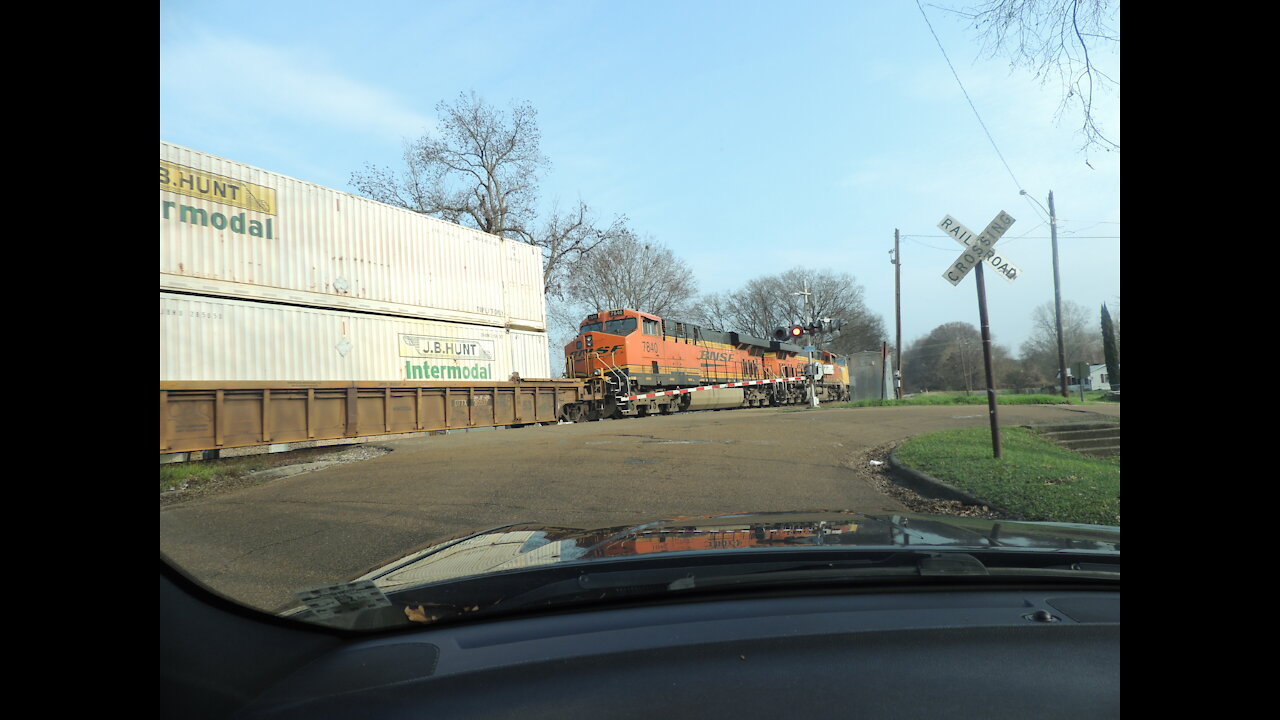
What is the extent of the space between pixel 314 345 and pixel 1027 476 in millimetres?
13386

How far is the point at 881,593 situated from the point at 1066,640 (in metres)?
0.48

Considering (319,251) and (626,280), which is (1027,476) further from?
(626,280)

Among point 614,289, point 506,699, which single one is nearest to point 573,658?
point 506,699

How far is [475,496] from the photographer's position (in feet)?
22.4

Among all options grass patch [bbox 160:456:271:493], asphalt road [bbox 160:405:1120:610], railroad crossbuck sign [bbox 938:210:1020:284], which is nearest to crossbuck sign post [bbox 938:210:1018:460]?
railroad crossbuck sign [bbox 938:210:1020:284]

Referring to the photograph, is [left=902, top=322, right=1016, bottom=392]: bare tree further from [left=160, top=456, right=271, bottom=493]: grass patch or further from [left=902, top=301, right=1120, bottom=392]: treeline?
[left=160, top=456, right=271, bottom=493]: grass patch

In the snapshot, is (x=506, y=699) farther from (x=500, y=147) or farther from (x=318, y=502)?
(x=500, y=147)

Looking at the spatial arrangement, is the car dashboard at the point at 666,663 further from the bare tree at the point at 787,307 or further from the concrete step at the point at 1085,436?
the bare tree at the point at 787,307

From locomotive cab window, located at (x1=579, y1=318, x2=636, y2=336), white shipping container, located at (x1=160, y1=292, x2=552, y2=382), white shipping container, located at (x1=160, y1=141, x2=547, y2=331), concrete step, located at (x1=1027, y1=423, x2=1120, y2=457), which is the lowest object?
concrete step, located at (x1=1027, y1=423, x2=1120, y2=457)

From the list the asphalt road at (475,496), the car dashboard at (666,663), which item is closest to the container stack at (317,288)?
the asphalt road at (475,496)

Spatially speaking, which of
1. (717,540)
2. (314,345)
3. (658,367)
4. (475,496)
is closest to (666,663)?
(717,540)

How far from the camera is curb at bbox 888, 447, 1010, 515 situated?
20.7 feet

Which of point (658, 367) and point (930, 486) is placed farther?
point (658, 367)
